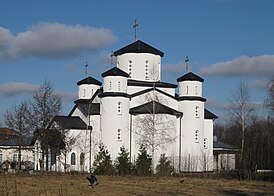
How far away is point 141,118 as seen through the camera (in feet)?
153

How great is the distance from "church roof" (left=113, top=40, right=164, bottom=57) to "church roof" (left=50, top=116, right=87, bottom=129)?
7.49m

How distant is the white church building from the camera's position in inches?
1828

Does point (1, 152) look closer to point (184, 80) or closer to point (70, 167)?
point (70, 167)

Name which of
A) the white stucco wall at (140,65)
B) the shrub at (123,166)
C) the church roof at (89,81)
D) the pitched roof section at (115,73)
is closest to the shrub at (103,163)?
the shrub at (123,166)

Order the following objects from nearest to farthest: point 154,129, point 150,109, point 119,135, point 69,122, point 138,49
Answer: point 154,129, point 150,109, point 119,135, point 69,122, point 138,49

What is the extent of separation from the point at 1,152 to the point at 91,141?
20.4 metres

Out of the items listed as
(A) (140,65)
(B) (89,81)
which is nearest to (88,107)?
(B) (89,81)

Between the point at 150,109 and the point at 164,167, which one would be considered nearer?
the point at 164,167

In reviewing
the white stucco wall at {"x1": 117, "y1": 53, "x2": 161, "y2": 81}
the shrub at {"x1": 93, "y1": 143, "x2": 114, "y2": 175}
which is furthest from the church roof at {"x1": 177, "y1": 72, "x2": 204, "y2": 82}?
the shrub at {"x1": 93, "y1": 143, "x2": 114, "y2": 175}

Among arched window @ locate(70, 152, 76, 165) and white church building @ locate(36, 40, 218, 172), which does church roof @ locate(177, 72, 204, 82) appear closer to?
white church building @ locate(36, 40, 218, 172)

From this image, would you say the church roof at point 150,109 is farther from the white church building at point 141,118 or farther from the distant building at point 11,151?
the distant building at point 11,151

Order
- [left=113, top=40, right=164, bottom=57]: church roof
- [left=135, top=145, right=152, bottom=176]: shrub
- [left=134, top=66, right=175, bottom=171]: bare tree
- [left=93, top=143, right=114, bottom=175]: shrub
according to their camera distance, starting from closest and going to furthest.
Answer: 1. [left=135, top=145, right=152, bottom=176]: shrub
2. [left=93, top=143, right=114, bottom=175]: shrub
3. [left=134, top=66, right=175, bottom=171]: bare tree
4. [left=113, top=40, right=164, bottom=57]: church roof

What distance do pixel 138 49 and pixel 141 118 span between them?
7721 millimetres

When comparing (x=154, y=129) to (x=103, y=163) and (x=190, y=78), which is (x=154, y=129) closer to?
(x=103, y=163)
